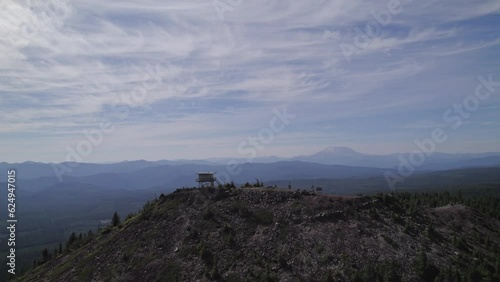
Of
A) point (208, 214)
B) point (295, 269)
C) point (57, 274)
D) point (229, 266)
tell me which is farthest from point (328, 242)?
point (57, 274)

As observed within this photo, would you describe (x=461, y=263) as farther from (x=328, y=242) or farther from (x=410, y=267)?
(x=328, y=242)

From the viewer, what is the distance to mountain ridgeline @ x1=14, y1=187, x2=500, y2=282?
45656 millimetres

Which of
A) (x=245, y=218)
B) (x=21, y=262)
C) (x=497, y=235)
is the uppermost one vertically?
(x=245, y=218)

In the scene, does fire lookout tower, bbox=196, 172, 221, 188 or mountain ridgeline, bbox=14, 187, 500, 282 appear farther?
fire lookout tower, bbox=196, 172, 221, 188

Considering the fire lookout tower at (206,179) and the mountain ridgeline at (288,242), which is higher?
the fire lookout tower at (206,179)

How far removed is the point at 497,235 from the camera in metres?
57.9

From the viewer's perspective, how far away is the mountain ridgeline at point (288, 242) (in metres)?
45.7


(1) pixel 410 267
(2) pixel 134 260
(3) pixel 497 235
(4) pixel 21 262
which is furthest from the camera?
(4) pixel 21 262

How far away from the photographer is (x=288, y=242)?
50.6 metres

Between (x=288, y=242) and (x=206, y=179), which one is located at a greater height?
(x=206, y=179)

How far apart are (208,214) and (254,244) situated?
10580 millimetres

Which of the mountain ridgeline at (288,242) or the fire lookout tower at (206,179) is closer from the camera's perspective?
the mountain ridgeline at (288,242)

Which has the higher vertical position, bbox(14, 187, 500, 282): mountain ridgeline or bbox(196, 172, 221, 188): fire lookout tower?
bbox(196, 172, 221, 188): fire lookout tower

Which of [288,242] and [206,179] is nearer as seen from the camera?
[288,242]
